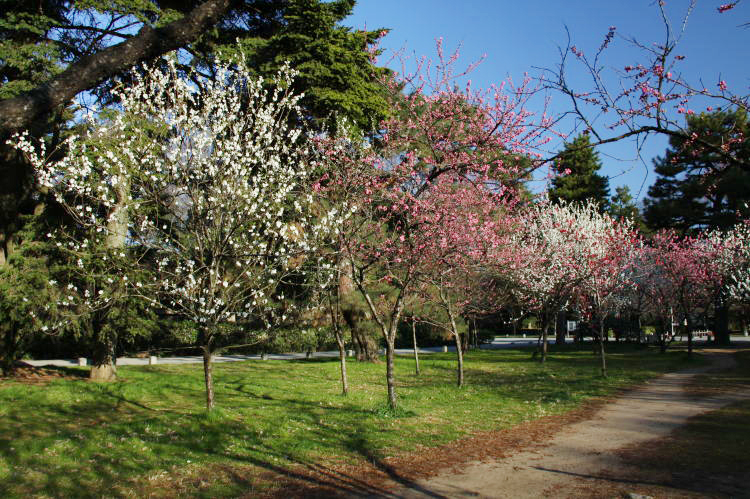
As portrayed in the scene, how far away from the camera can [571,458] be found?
823cm

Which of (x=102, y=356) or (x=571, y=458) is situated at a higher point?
(x=102, y=356)

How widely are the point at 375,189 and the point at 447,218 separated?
200 cm

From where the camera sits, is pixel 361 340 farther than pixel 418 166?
Yes

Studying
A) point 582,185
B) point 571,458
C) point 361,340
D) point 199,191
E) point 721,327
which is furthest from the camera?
point 582,185

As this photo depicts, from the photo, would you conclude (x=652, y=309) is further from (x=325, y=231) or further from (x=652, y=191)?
(x=325, y=231)

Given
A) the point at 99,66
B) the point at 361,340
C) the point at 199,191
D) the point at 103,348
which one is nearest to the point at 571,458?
the point at 99,66

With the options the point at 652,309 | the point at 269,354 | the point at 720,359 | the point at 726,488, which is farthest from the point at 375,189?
the point at 652,309

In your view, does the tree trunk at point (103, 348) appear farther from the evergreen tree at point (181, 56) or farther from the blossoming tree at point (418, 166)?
the blossoming tree at point (418, 166)

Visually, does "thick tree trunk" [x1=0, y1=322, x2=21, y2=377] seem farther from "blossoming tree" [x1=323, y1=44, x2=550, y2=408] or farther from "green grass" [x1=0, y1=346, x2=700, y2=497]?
"blossoming tree" [x1=323, y1=44, x2=550, y2=408]

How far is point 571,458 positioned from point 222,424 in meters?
6.39

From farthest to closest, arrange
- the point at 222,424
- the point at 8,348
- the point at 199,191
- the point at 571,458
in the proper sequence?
the point at 8,348 → the point at 199,191 → the point at 222,424 → the point at 571,458

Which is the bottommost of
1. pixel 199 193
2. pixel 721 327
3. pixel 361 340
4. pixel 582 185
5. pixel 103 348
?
pixel 721 327

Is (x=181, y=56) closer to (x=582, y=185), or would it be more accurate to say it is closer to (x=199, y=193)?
(x=199, y=193)

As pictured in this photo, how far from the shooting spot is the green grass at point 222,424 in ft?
23.1
